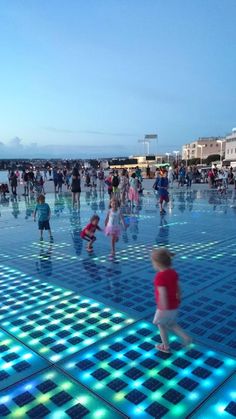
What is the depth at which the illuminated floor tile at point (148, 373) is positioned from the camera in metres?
2.60

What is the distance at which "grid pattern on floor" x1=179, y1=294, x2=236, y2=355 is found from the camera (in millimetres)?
3461

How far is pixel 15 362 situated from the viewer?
319 centimetres

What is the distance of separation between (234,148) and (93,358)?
98744 millimetres

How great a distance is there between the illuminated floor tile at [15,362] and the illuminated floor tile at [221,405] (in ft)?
4.75

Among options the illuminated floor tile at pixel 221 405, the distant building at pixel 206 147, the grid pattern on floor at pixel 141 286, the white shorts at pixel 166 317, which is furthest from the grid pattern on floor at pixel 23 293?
the distant building at pixel 206 147

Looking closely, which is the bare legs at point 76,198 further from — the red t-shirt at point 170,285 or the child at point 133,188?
the red t-shirt at point 170,285

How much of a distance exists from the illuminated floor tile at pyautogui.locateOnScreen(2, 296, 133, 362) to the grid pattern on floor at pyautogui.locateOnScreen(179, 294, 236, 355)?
2.40 feet

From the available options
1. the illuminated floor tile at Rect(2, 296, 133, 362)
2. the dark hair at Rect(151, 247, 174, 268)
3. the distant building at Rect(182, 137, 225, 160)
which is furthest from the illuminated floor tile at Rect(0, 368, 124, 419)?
the distant building at Rect(182, 137, 225, 160)

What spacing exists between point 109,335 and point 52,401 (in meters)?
1.06

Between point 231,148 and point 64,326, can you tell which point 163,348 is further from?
point 231,148

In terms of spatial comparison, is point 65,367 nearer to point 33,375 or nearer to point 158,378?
point 33,375

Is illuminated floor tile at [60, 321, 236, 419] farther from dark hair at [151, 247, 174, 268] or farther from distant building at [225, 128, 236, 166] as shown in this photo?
distant building at [225, 128, 236, 166]

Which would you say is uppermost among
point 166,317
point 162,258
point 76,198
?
point 162,258

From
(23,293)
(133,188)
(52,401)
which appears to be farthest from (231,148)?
(52,401)
